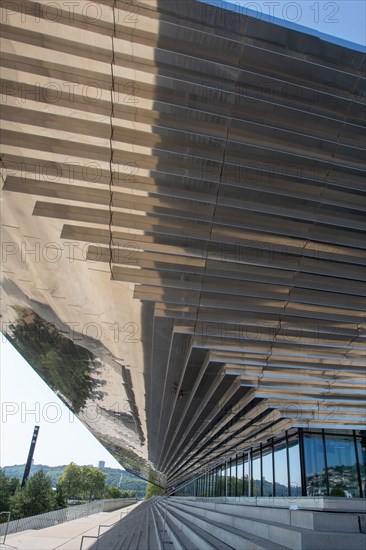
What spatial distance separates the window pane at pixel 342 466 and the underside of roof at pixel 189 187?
473 cm

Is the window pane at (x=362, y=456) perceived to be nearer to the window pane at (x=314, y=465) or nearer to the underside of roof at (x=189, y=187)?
the window pane at (x=314, y=465)

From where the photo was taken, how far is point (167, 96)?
4.38 metres

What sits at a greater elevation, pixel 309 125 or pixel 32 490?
pixel 309 125

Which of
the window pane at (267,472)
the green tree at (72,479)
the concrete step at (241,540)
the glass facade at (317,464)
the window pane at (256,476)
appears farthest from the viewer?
the green tree at (72,479)

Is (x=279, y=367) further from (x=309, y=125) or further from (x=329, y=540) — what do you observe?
(x=309, y=125)

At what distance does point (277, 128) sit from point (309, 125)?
1.22 ft

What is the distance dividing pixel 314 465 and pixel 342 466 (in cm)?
108

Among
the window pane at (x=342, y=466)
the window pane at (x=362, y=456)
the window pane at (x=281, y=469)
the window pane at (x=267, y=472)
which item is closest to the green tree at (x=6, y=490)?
the window pane at (x=267, y=472)

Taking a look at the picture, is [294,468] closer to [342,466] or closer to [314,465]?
[314,465]

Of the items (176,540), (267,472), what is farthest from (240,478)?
(176,540)

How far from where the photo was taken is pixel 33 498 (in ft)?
165

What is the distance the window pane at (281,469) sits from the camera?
15.5 meters

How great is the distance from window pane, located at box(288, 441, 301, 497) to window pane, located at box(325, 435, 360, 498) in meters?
1.03

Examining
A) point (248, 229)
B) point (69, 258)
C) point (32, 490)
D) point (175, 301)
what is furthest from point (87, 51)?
point (32, 490)
